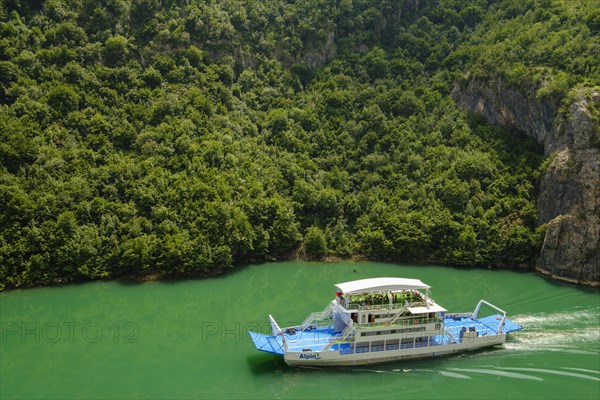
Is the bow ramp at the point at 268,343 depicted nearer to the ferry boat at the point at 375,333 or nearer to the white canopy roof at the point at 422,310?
the ferry boat at the point at 375,333

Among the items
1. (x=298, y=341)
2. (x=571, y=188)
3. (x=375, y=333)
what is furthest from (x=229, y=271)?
(x=571, y=188)

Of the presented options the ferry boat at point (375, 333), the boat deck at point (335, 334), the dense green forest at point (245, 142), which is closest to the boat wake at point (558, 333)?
the boat deck at point (335, 334)

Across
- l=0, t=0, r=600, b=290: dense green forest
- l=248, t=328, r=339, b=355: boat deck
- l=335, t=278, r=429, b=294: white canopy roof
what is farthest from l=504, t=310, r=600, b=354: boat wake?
l=0, t=0, r=600, b=290: dense green forest

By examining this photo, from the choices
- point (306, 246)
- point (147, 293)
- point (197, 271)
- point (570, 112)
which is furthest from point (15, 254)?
point (570, 112)

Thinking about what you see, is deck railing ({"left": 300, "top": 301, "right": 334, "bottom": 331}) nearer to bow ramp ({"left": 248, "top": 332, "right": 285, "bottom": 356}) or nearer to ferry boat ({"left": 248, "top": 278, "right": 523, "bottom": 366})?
ferry boat ({"left": 248, "top": 278, "right": 523, "bottom": 366})

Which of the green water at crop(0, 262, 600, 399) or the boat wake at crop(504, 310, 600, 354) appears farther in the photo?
the boat wake at crop(504, 310, 600, 354)

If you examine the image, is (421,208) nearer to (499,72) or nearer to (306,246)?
(306,246)
